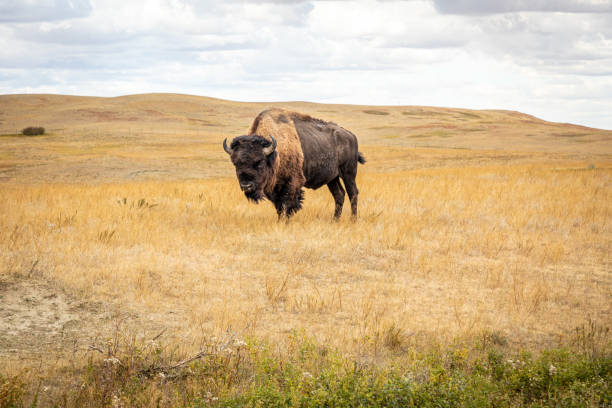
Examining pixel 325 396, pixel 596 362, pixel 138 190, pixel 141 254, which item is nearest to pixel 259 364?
pixel 325 396

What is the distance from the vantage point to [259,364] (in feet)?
13.3

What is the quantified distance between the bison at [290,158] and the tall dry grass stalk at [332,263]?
2.28 feet

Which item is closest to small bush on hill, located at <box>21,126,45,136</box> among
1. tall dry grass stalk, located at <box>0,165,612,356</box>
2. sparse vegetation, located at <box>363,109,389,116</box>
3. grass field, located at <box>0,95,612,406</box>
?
grass field, located at <box>0,95,612,406</box>

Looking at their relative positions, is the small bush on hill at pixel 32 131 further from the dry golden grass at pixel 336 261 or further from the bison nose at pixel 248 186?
the bison nose at pixel 248 186

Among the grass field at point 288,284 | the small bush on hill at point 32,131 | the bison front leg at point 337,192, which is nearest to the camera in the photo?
the grass field at point 288,284

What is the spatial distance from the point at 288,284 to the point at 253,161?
3.24m

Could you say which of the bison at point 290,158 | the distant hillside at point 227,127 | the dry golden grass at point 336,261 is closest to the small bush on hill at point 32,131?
the distant hillside at point 227,127

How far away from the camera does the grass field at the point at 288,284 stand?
4102 millimetres

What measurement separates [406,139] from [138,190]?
43.4 meters

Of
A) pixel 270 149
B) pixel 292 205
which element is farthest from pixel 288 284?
pixel 292 205

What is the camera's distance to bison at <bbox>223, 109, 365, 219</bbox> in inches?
359

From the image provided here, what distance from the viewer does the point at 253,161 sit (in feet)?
29.6

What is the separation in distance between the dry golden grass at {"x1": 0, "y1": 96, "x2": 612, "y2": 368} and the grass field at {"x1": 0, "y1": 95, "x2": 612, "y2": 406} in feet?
0.11

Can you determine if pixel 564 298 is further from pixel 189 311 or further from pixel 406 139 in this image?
pixel 406 139
